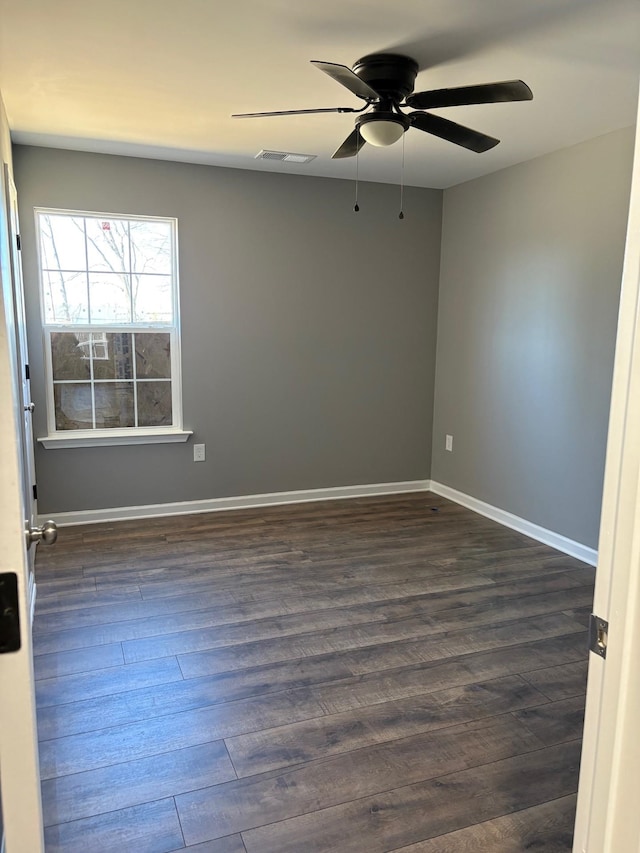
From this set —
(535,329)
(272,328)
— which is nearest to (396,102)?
(535,329)

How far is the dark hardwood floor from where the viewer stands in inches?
68.7

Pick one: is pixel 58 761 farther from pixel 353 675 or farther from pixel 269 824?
pixel 353 675

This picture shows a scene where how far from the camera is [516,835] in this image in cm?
170

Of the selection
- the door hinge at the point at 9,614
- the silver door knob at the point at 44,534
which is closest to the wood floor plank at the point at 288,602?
the silver door knob at the point at 44,534

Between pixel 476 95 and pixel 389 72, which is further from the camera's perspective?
pixel 389 72

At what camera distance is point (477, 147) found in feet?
9.14

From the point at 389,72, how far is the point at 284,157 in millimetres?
1560

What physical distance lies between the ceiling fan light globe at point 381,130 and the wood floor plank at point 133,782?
2.46 meters

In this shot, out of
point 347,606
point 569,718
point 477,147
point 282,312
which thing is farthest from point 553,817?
point 282,312

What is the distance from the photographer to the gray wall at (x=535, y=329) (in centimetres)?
356

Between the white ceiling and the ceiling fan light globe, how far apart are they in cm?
28

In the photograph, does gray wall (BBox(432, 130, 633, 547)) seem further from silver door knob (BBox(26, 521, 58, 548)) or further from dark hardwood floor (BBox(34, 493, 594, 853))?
silver door knob (BBox(26, 521, 58, 548))

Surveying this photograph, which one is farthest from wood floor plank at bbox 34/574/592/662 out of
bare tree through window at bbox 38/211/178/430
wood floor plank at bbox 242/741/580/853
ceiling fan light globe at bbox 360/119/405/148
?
ceiling fan light globe at bbox 360/119/405/148

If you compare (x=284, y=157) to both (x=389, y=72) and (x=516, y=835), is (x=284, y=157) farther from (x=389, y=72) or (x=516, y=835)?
(x=516, y=835)
